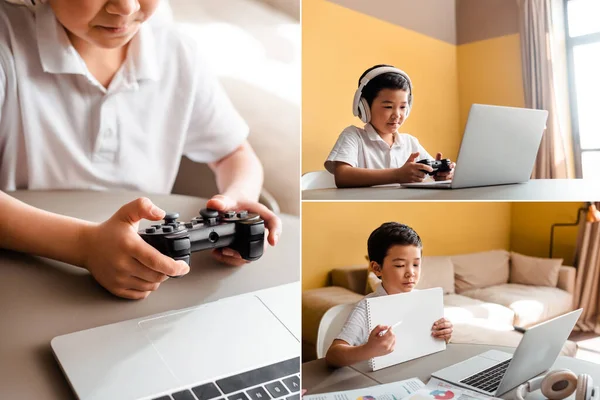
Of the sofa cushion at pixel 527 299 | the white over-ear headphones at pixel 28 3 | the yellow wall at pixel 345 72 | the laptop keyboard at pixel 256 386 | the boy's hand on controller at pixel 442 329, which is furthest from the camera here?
the sofa cushion at pixel 527 299

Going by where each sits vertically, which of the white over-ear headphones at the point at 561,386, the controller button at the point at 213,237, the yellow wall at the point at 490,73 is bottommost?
the white over-ear headphones at the point at 561,386

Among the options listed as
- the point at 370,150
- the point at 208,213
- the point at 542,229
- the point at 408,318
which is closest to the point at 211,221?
the point at 208,213

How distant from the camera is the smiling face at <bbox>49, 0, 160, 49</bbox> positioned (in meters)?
0.60

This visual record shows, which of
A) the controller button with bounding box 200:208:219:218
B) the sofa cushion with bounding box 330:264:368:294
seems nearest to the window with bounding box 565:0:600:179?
the sofa cushion with bounding box 330:264:368:294

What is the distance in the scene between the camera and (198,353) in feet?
2.39

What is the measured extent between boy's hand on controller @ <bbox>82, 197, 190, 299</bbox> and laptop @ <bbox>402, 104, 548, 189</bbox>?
514 mm

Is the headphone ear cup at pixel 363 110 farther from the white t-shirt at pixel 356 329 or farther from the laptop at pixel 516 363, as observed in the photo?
the laptop at pixel 516 363

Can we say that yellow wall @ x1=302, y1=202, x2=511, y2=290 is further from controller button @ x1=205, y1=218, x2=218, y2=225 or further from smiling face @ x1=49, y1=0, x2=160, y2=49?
smiling face @ x1=49, y1=0, x2=160, y2=49

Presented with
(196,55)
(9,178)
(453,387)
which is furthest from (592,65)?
(9,178)

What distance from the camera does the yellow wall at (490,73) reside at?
3.34 feet

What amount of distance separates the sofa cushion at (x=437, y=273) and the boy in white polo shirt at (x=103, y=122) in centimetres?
46

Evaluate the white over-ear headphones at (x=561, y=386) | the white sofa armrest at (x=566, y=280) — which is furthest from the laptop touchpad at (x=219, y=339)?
the white sofa armrest at (x=566, y=280)

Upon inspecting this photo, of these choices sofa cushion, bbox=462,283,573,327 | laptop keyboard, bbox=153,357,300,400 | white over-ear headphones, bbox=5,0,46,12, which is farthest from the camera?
sofa cushion, bbox=462,283,573,327

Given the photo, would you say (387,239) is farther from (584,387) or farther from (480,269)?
(584,387)
